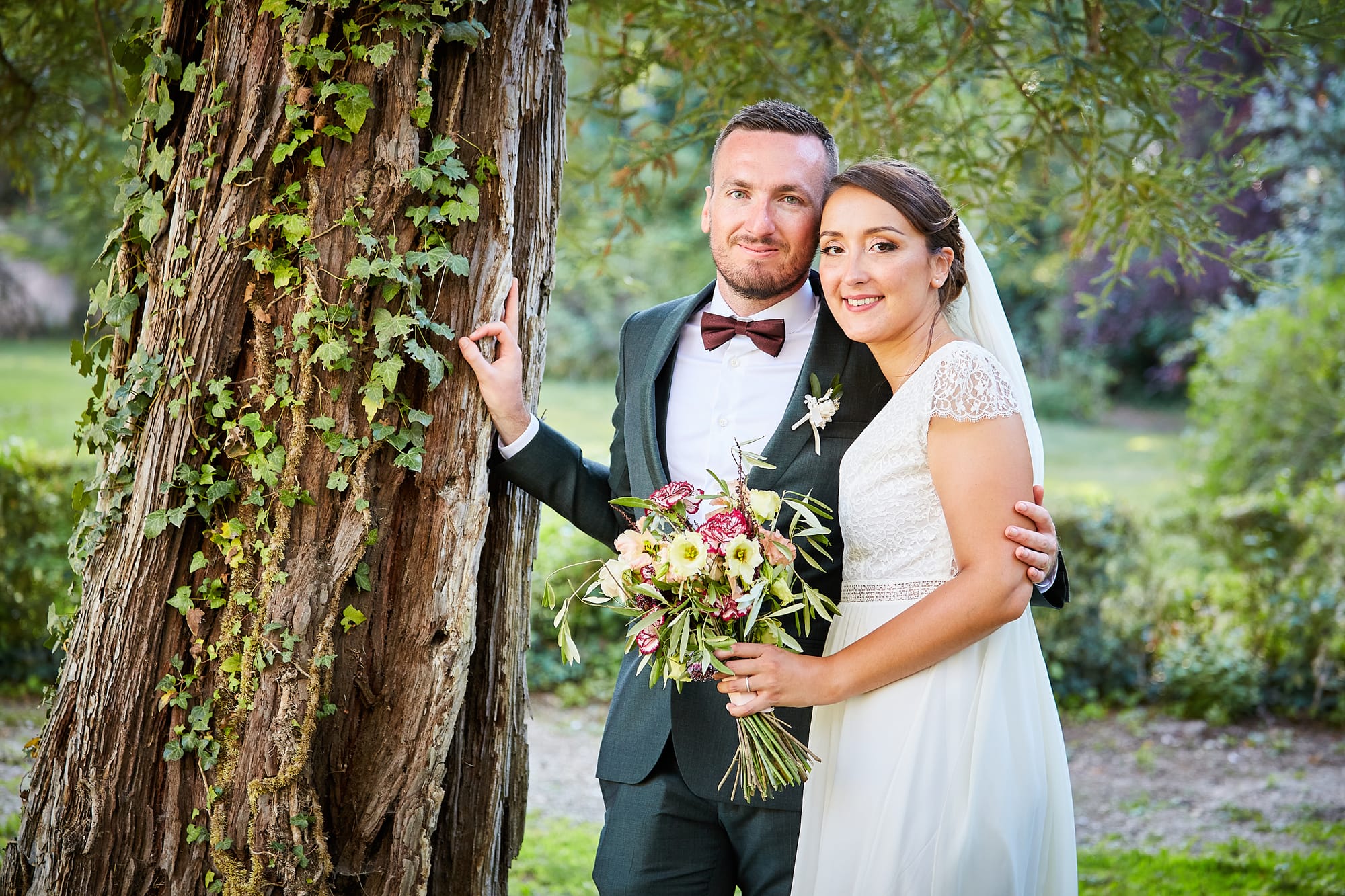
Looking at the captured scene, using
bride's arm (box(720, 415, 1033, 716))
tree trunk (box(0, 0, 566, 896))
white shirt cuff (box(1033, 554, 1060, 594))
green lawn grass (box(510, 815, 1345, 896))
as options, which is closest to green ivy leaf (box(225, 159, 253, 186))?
tree trunk (box(0, 0, 566, 896))

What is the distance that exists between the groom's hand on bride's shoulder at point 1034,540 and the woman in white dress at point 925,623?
26mm

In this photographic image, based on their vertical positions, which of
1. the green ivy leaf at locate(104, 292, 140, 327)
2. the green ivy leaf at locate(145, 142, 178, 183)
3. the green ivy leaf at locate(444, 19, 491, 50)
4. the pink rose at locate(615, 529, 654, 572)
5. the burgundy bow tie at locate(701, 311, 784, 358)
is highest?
the green ivy leaf at locate(444, 19, 491, 50)

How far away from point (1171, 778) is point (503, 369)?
5091 mm

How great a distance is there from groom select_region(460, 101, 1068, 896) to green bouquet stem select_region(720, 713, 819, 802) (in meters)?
0.18

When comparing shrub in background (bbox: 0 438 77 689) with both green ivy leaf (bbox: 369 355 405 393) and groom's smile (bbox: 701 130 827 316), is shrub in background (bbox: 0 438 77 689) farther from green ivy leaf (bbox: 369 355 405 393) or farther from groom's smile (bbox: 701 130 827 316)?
groom's smile (bbox: 701 130 827 316)

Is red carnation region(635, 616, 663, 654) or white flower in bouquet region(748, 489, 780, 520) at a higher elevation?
white flower in bouquet region(748, 489, 780, 520)

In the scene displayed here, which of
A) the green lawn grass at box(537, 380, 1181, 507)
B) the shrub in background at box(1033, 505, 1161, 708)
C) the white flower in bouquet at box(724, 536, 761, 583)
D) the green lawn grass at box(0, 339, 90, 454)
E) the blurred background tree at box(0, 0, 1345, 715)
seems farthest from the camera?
the green lawn grass at box(537, 380, 1181, 507)

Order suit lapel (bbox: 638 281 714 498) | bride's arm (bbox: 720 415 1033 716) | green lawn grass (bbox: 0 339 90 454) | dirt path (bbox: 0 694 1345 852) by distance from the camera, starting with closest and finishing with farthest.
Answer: bride's arm (bbox: 720 415 1033 716), suit lapel (bbox: 638 281 714 498), dirt path (bbox: 0 694 1345 852), green lawn grass (bbox: 0 339 90 454)

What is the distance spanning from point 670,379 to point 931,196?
85 cm

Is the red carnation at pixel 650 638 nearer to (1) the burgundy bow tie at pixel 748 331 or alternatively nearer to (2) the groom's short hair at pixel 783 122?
(1) the burgundy bow tie at pixel 748 331

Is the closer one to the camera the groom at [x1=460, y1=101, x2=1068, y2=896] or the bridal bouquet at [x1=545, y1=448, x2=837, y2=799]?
the bridal bouquet at [x1=545, y1=448, x2=837, y2=799]

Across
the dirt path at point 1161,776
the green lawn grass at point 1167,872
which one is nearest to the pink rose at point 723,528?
the green lawn grass at point 1167,872

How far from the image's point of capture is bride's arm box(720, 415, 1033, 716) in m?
2.29

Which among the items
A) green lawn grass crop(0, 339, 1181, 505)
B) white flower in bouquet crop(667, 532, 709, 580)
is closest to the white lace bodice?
white flower in bouquet crop(667, 532, 709, 580)
